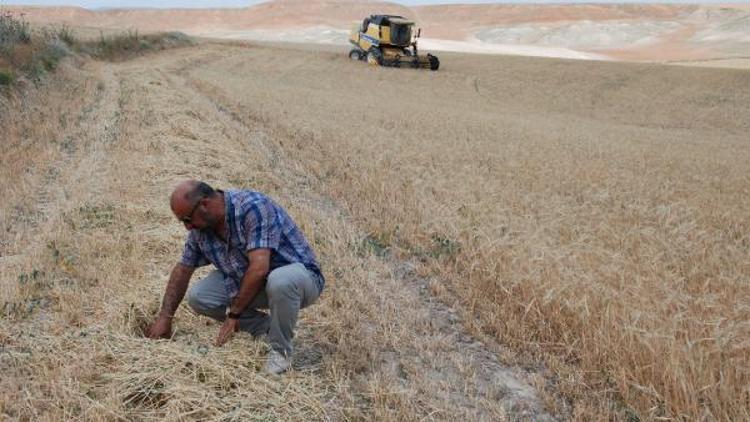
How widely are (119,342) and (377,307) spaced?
1934mm

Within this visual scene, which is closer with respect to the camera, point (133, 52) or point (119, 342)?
point (119, 342)

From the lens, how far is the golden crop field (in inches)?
138

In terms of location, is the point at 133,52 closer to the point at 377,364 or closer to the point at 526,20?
the point at 377,364

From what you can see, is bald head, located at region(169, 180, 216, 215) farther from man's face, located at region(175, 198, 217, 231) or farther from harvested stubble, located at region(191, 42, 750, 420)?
harvested stubble, located at region(191, 42, 750, 420)

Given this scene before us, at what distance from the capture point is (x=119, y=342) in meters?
3.78

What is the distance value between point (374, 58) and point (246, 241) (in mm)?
32973

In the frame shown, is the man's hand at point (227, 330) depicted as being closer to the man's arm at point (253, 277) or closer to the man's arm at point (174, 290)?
the man's arm at point (253, 277)

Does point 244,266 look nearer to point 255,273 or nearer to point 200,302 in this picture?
point 255,273

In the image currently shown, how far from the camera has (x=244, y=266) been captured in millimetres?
3723

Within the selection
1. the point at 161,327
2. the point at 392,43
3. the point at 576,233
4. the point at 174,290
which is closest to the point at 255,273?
the point at 174,290

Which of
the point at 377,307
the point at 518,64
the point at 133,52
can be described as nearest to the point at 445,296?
the point at 377,307

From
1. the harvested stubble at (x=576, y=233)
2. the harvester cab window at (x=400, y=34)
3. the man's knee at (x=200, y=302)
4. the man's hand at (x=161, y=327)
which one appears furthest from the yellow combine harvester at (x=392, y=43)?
the man's hand at (x=161, y=327)

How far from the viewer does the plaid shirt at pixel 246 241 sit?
3.50m

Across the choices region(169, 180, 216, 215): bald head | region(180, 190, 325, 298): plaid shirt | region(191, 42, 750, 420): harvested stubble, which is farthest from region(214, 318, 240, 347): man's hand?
region(191, 42, 750, 420): harvested stubble
